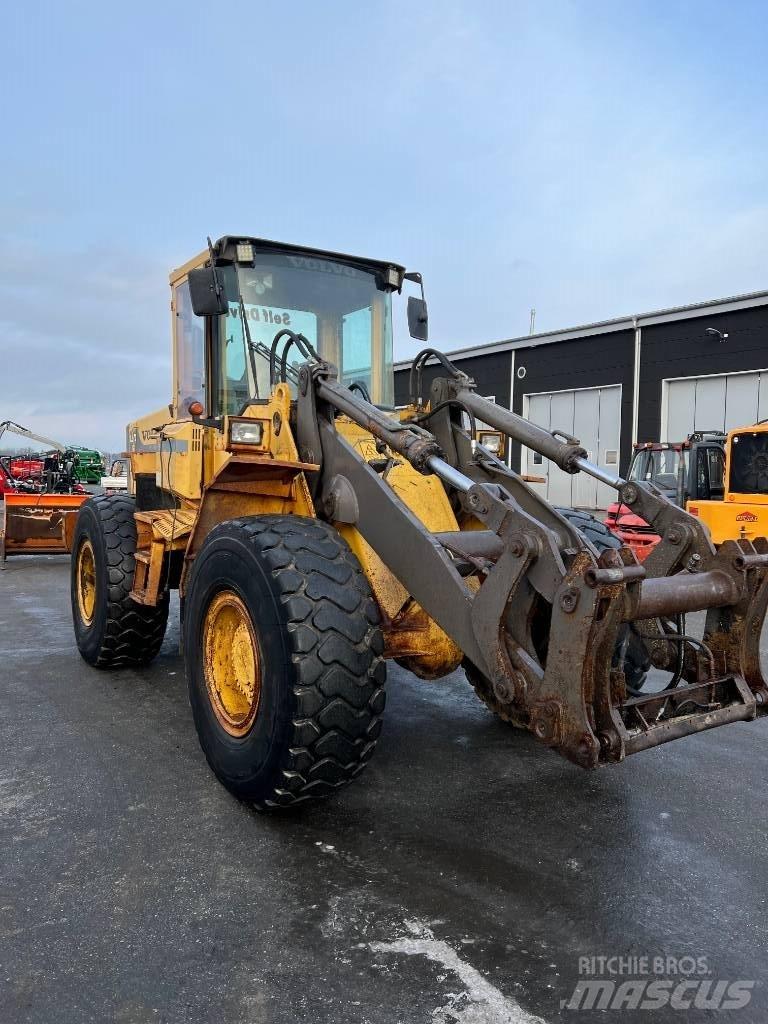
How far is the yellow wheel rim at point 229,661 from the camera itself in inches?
143

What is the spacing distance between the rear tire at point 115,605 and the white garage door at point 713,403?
16.8 metres

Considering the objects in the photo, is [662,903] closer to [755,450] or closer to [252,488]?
[252,488]

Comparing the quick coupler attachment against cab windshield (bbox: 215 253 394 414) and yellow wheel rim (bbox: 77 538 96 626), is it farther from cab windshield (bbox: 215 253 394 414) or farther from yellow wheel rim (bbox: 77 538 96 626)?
yellow wheel rim (bbox: 77 538 96 626)

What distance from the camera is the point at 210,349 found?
485 centimetres

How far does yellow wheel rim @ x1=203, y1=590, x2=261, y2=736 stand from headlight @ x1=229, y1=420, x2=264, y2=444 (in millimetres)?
814

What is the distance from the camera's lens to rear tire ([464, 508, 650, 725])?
3.71m

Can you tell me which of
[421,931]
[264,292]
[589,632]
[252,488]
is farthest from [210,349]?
[421,931]

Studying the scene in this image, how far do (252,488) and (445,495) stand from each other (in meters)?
1.08

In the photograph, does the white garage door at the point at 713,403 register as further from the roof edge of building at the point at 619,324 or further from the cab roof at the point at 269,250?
the cab roof at the point at 269,250

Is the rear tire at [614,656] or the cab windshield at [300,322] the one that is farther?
the cab windshield at [300,322]

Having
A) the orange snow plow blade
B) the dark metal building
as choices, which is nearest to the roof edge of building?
the dark metal building

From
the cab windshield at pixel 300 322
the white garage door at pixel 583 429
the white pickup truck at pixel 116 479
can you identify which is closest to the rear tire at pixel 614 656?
the cab windshield at pixel 300 322

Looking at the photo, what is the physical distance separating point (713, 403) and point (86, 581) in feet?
57.4

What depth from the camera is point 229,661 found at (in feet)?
12.5
